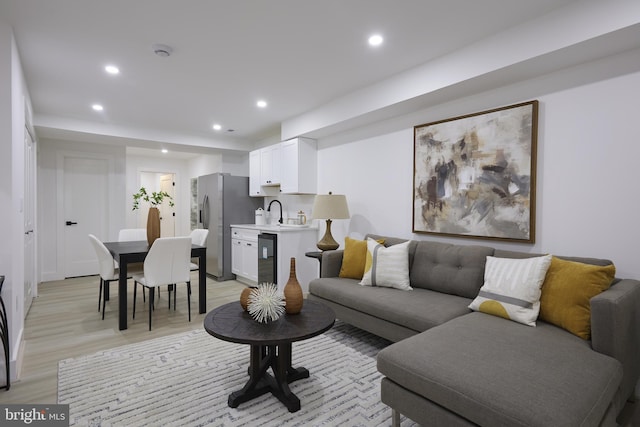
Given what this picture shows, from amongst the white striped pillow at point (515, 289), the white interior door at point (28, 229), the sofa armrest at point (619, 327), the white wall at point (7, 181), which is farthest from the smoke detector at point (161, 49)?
the sofa armrest at point (619, 327)

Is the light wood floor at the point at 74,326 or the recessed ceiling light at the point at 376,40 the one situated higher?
the recessed ceiling light at the point at 376,40

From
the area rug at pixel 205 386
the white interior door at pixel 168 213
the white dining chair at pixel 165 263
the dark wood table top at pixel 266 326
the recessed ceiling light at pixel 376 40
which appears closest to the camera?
the dark wood table top at pixel 266 326

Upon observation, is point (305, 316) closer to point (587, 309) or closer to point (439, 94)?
point (587, 309)

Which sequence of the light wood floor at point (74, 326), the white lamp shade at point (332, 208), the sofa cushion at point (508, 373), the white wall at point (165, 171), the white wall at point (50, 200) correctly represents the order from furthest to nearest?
the white wall at point (165, 171) → the white wall at point (50, 200) → the white lamp shade at point (332, 208) → the light wood floor at point (74, 326) → the sofa cushion at point (508, 373)

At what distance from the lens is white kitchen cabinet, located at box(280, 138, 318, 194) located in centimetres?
471

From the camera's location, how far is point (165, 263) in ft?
11.1

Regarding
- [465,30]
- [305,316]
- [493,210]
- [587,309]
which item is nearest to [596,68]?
[465,30]

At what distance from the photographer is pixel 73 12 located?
2.23 m

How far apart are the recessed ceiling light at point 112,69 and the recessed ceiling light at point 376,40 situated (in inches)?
90.7

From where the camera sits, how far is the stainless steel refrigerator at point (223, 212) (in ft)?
18.4

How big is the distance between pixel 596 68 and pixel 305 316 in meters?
2.62

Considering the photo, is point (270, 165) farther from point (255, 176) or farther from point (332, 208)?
point (332, 208)

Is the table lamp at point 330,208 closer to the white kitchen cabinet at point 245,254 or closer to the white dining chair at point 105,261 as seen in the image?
the white kitchen cabinet at point 245,254

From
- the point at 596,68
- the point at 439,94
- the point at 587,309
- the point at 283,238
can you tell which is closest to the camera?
the point at 587,309
